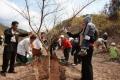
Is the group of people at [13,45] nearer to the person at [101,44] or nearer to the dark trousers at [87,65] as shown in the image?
the dark trousers at [87,65]

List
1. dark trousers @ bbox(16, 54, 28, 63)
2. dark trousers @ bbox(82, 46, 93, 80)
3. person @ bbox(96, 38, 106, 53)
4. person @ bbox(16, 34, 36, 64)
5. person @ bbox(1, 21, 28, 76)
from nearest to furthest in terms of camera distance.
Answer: dark trousers @ bbox(82, 46, 93, 80) < person @ bbox(1, 21, 28, 76) < person @ bbox(16, 34, 36, 64) < dark trousers @ bbox(16, 54, 28, 63) < person @ bbox(96, 38, 106, 53)

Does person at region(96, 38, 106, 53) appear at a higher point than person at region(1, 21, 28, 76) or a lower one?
higher

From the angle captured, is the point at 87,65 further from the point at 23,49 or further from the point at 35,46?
the point at 23,49

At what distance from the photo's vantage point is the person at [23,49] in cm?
1320

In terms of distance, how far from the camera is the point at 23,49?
13352mm

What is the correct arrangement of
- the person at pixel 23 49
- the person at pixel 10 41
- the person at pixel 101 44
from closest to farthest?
the person at pixel 10 41 < the person at pixel 23 49 < the person at pixel 101 44

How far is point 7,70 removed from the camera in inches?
472

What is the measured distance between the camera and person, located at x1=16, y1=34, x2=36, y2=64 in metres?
13.2

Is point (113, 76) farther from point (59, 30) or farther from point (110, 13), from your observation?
point (110, 13)

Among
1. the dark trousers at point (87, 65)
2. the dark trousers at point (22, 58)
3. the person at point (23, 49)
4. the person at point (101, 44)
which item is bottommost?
the dark trousers at point (87, 65)

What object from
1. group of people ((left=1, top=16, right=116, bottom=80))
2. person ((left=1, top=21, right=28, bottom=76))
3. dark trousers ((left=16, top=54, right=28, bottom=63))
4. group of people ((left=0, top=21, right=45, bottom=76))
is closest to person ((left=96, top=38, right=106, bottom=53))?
group of people ((left=1, top=16, right=116, bottom=80))

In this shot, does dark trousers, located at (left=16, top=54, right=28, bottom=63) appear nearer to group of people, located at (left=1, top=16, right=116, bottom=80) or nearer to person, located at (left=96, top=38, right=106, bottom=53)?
group of people, located at (left=1, top=16, right=116, bottom=80)

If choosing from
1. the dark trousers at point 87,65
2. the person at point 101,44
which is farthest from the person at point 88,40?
the person at point 101,44

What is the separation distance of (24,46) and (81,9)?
4.39 metres
